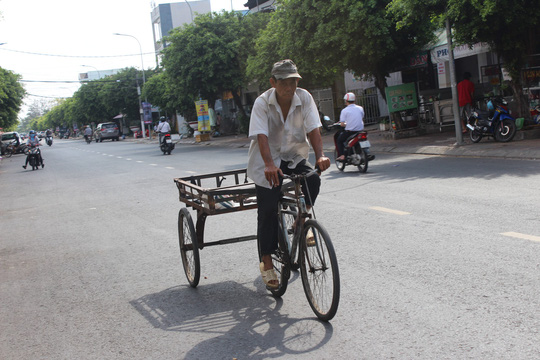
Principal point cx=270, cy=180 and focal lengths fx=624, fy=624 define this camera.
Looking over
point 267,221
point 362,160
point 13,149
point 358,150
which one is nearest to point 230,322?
point 267,221

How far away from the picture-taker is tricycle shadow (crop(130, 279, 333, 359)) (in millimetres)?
3975

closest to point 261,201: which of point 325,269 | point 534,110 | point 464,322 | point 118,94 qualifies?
point 325,269

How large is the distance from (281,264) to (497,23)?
12728 millimetres

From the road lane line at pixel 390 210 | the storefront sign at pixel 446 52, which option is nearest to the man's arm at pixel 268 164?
the road lane line at pixel 390 210

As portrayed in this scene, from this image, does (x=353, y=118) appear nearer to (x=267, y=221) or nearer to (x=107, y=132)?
(x=267, y=221)

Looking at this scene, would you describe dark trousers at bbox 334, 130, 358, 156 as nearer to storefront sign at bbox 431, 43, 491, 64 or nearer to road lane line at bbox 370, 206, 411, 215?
road lane line at bbox 370, 206, 411, 215

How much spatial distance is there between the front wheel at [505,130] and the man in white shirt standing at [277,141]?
1206 centimetres

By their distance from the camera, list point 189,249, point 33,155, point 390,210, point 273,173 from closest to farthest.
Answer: point 273,173
point 189,249
point 390,210
point 33,155

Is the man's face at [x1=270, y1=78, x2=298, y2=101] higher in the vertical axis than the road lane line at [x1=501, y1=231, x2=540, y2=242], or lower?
higher

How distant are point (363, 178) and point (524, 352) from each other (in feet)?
30.2

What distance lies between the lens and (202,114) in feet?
135

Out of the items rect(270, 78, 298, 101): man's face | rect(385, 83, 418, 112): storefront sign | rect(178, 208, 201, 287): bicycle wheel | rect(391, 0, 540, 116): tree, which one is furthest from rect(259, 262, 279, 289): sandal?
rect(385, 83, 418, 112): storefront sign

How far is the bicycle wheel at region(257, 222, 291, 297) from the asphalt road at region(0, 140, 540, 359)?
0.13 metres

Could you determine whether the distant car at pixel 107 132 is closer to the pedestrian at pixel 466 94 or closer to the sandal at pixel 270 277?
the pedestrian at pixel 466 94
